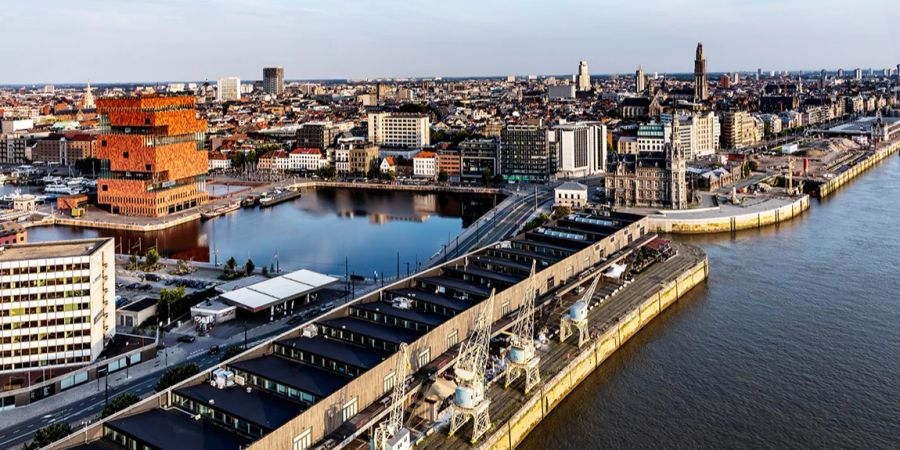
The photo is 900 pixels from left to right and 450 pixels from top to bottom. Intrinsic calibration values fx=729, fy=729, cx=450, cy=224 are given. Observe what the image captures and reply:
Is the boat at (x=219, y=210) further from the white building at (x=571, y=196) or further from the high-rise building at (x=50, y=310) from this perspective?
Result: the high-rise building at (x=50, y=310)

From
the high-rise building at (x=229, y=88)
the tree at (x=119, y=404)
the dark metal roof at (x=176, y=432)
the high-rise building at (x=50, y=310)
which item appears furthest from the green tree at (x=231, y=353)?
Result: the high-rise building at (x=229, y=88)

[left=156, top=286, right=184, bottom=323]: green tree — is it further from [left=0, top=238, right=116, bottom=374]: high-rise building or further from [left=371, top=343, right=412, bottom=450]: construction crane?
[left=371, top=343, right=412, bottom=450]: construction crane

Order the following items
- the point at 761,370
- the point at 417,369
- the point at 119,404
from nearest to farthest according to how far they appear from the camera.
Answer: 1. the point at 119,404
2. the point at 417,369
3. the point at 761,370

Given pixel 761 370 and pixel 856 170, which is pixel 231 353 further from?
pixel 856 170

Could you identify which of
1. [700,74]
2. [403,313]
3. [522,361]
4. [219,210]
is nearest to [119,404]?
[403,313]

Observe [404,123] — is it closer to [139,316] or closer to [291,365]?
[139,316]
